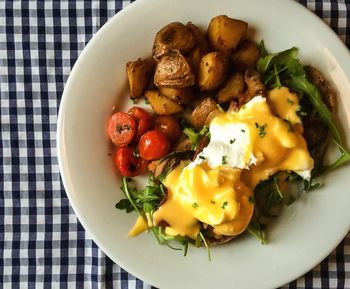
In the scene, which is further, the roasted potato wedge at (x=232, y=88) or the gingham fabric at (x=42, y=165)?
the gingham fabric at (x=42, y=165)

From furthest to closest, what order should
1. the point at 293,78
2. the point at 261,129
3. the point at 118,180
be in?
the point at 118,180, the point at 293,78, the point at 261,129

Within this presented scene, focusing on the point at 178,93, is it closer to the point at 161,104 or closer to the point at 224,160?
the point at 161,104

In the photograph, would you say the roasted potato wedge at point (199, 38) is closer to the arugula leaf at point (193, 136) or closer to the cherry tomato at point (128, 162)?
the arugula leaf at point (193, 136)

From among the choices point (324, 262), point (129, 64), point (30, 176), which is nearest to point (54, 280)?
point (30, 176)

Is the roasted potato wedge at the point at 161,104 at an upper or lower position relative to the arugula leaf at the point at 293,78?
lower

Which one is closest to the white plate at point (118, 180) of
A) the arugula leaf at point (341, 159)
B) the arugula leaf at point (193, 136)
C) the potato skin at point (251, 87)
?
the arugula leaf at point (341, 159)

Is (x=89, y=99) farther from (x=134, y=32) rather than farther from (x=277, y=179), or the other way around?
(x=277, y=179)

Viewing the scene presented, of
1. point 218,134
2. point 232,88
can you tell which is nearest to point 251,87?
point 232,88
